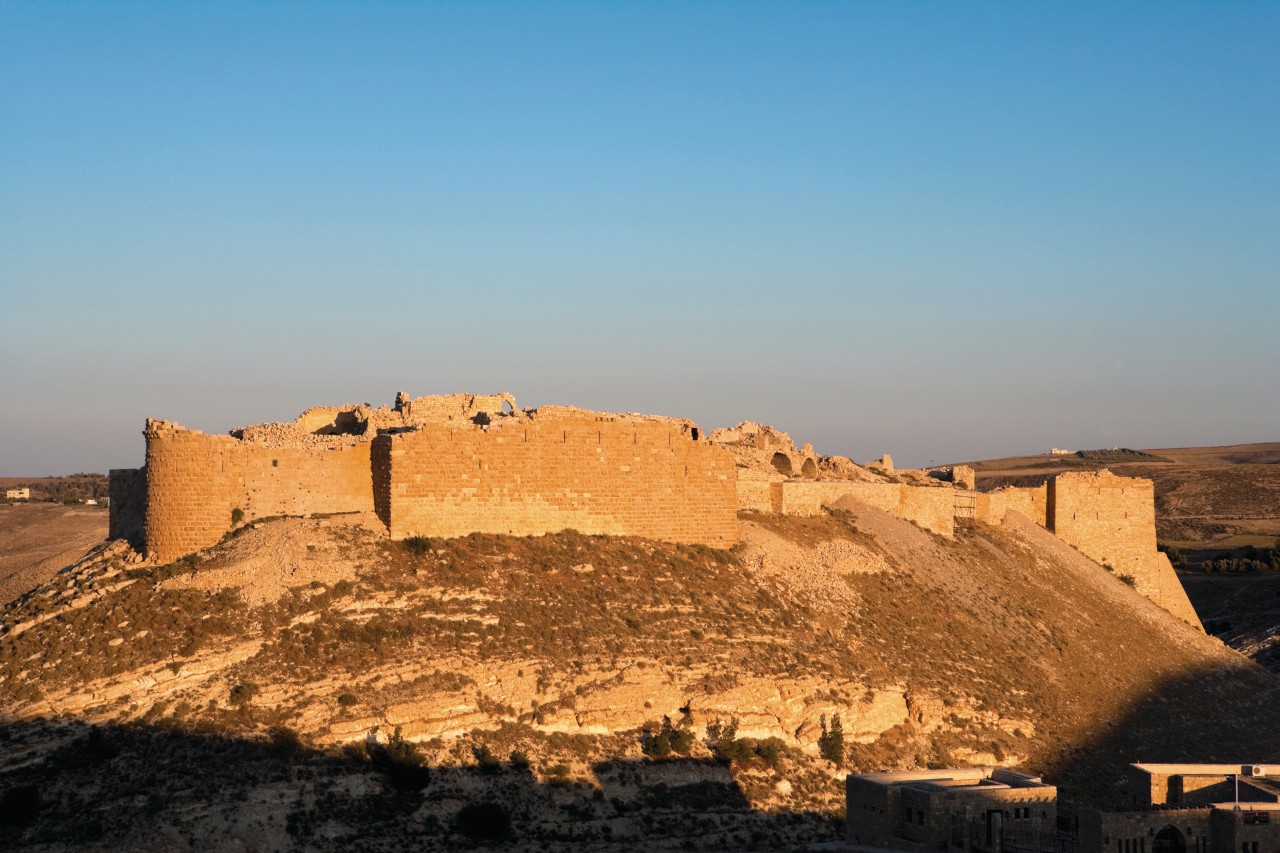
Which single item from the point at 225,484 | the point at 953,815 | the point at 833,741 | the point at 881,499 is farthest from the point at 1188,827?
the point at 881,499

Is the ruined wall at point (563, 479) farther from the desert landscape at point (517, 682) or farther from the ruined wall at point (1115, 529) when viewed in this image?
the ruined wall at point (1115, 529)

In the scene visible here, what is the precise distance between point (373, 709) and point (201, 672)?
115 inches

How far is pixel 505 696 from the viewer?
84.9 feet

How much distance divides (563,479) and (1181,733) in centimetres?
1521

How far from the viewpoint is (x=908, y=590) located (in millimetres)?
35656

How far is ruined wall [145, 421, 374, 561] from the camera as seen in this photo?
1117 inches

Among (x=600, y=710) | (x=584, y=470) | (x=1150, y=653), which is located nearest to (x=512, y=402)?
(x=584, y=470)

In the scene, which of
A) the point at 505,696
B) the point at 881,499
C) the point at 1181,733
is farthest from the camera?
the point at 881,499

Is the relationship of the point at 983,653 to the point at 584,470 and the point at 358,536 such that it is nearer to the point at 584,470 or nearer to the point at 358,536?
the point at 584,470

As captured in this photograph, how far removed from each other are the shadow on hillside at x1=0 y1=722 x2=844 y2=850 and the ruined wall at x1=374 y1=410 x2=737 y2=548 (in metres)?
6.76

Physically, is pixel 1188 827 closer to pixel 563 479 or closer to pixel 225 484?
pixel 563 479

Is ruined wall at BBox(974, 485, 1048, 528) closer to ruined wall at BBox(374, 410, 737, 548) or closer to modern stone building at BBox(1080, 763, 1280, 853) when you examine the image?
ruined wall at BBox(374, 410, 737, 548)

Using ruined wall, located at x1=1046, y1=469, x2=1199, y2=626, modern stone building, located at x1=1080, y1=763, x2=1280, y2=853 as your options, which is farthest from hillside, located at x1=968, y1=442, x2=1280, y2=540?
modern stone building, located at x1=1080, y1=763, x2=1280, y2=853

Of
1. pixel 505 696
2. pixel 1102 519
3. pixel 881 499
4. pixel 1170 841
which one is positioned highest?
Answer: pixel 881 499
